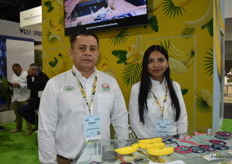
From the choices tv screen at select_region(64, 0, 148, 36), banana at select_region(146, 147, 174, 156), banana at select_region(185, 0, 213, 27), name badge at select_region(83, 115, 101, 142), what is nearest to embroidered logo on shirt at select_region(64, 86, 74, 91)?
name badge at select_region(83, 115, 101, 142)

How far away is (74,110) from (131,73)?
5.29 ft

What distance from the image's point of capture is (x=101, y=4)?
3158 millimetres

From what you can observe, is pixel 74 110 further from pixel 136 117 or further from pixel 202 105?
pixel 202 105

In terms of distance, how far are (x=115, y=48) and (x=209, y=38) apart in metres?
1.32

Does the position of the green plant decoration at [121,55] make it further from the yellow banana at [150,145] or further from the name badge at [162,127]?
the yellow banana at [150,145]

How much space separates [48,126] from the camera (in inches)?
59.6

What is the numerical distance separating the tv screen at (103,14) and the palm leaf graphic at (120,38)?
112mm

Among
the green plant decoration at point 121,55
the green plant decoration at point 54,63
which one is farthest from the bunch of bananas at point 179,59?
the green plant decoration at point 54,63

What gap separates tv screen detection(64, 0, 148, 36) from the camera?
2.83 meters

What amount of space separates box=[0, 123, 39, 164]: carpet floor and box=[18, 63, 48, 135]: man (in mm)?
330

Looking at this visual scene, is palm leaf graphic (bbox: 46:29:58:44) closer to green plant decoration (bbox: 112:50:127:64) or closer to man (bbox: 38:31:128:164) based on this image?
green plant decoration (bbox: 112:50:127:64)

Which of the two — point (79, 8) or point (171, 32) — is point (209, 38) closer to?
point (171, 32)

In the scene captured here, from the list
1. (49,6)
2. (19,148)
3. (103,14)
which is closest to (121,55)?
(103,14)

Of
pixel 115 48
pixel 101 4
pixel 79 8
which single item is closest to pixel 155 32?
pixel 115 48
